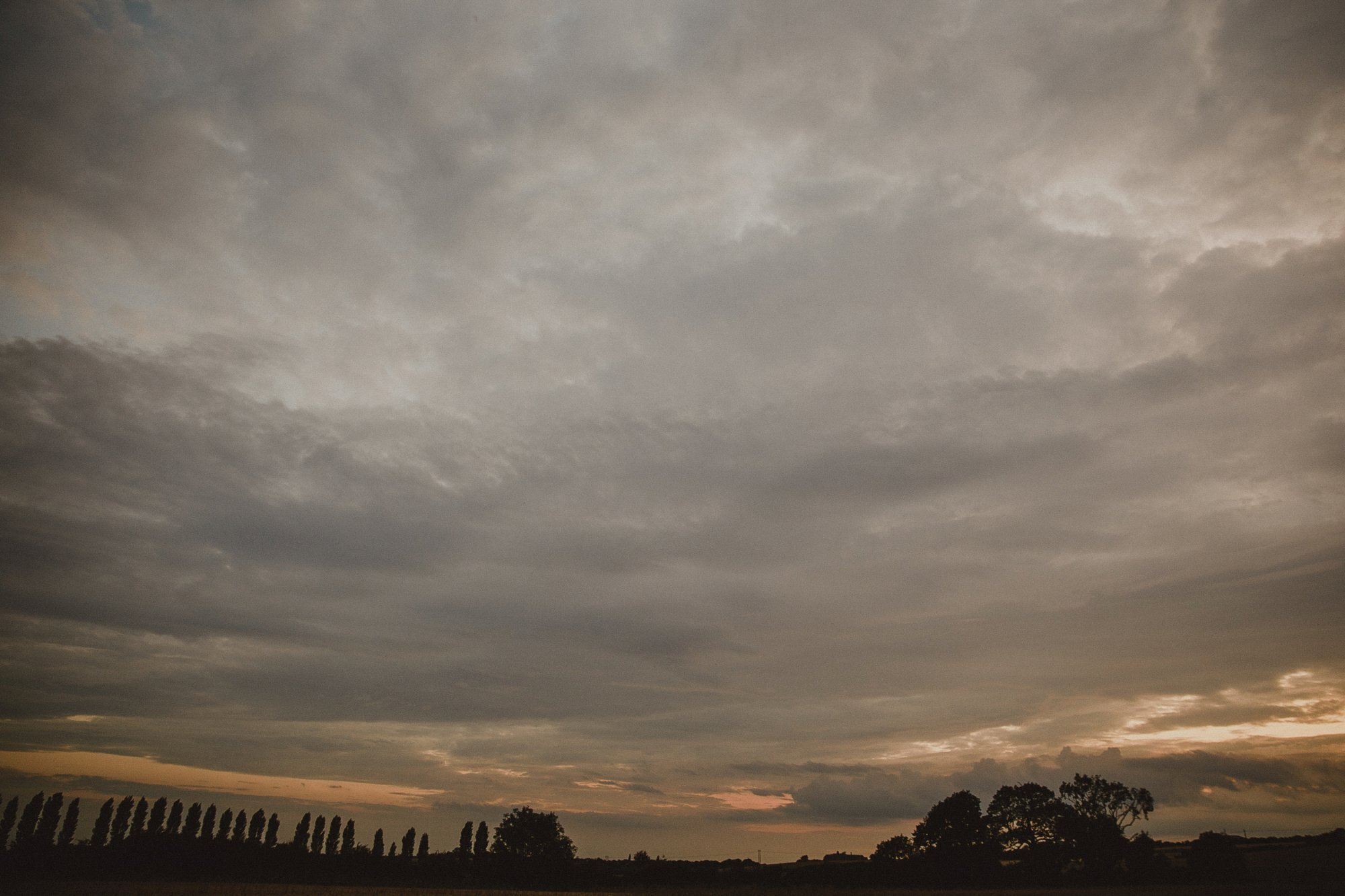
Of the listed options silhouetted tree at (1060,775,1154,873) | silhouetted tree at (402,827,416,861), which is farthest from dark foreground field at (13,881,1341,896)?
silhouetted tree at (402,827,416,861)

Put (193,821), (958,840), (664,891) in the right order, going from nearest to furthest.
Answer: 1. (664,891)
2. (958,840)
3. (193,821)

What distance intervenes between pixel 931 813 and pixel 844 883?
1853 centimetres

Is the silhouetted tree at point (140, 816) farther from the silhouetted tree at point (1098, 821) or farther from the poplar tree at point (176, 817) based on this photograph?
the silhouetted tree at point (1098, 821)

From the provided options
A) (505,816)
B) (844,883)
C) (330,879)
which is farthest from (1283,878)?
(330,879)

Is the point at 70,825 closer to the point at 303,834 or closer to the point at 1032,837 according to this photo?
the point at 303,834

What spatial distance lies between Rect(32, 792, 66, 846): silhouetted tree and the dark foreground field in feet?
286

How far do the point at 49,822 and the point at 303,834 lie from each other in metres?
46.6

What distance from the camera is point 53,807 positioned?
14912 cm

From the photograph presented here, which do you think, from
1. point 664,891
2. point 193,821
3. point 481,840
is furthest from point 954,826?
point 193,821

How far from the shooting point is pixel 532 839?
127062 millimetres

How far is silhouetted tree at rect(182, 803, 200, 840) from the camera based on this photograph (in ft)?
513

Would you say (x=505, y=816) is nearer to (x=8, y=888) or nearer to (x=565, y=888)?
(x=565, y=888)

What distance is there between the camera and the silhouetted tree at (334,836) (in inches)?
6599

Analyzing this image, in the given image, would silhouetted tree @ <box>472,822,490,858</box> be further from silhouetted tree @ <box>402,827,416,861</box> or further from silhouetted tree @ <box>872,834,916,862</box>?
silhouetted tree @ <box>872,834,916,862</box>
